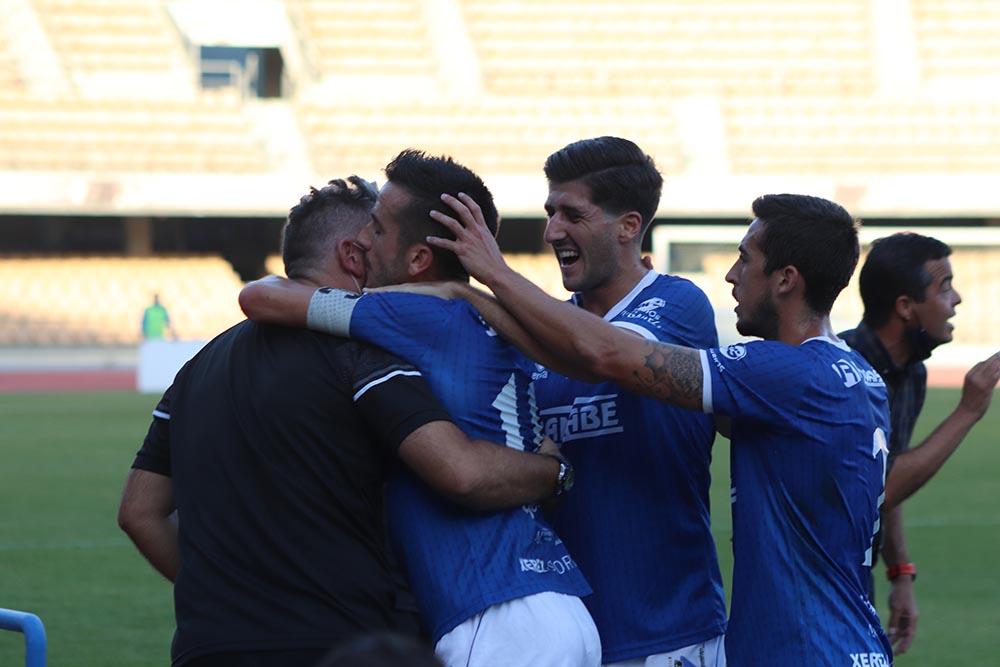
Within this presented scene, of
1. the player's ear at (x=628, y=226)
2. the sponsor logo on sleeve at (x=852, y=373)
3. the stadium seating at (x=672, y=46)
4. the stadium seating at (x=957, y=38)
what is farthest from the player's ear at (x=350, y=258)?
the stadium seating at (x=957, y=38)

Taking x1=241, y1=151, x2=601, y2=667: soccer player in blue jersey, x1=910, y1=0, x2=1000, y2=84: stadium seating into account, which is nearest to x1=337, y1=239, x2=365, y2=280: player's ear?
x1=241, y1=151, x2=601, y2=667: soccer player in blue jersey

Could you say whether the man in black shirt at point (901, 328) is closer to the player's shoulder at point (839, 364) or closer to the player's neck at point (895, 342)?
the player's neck at point (895, 342)

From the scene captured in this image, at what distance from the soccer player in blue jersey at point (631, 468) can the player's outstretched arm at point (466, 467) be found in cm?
46

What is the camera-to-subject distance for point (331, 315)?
106 inches

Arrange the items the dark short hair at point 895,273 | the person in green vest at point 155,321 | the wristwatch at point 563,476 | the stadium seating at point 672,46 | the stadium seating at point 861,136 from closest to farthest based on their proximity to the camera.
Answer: the wristwatch at point 563,476 → the dark short hair at point 895,273 → the person in green vest at point 155,321 → the stadium seating at point 861,136 → the stadium seating at point 672,46

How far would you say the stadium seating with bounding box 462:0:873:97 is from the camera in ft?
115

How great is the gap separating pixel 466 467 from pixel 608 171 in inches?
37.4

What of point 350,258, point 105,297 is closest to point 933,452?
point 350,258

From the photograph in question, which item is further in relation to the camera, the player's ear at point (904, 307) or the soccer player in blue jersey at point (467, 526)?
the player's ear at point (904, 307)

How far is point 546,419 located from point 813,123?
32.2 metres

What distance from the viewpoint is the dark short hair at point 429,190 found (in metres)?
2.83

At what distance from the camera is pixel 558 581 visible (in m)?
A: 2.75

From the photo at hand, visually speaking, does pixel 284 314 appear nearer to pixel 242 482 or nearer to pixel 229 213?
pixel 242 482

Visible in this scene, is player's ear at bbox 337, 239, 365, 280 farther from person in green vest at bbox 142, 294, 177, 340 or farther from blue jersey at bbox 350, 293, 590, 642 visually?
person in green vest at bbox 142, 294, 177, 340
